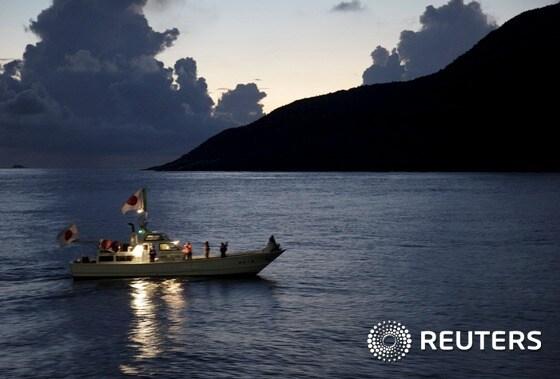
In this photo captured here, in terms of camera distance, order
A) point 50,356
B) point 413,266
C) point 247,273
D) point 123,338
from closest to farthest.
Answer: point 50,356, point 123,338, point 247,273, point 413,266

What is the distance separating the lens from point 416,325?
4191 cm

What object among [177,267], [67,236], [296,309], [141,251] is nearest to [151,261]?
[141,251]

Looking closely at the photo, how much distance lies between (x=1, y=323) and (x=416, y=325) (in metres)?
27.9

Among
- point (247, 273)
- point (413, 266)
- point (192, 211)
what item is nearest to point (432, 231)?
point (413, 266)

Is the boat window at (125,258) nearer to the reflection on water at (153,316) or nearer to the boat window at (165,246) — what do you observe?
the reflection on water at (153,316)

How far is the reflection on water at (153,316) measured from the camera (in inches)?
1467

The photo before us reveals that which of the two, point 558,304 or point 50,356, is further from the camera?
point 558,304

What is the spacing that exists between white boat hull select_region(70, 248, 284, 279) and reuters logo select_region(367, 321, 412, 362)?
18.6 meters

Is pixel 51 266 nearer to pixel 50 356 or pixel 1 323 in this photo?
pixel 1 323

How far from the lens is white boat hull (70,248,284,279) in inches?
2256

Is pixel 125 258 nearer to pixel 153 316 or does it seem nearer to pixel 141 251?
pixel 141 251

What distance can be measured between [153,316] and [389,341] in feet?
55.2

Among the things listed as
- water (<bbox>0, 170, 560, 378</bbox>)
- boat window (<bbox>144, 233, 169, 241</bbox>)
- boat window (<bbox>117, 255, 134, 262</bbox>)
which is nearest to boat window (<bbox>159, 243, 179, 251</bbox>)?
boat window (<bbox>144, 233, 169, 241</bbox>)

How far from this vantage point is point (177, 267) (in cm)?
5741
